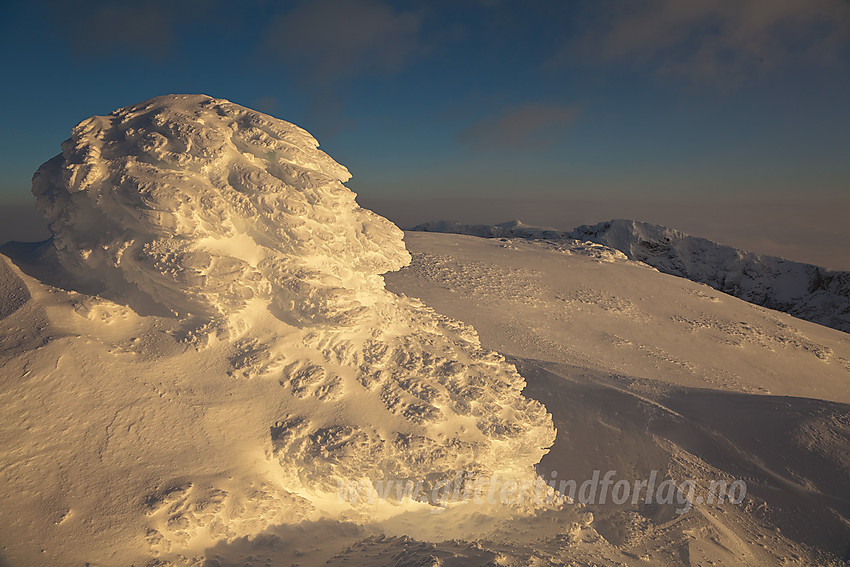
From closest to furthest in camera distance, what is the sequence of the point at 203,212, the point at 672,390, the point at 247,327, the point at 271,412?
1. the point at 271,412
2. the point at 203,212
3. the point at 247,327
4. the point at 672,390

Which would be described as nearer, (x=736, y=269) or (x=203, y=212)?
(x=203, y=212)

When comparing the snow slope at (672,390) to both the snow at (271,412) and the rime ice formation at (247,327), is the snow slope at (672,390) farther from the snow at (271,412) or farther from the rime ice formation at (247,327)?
the rime ice formation at (247,327)

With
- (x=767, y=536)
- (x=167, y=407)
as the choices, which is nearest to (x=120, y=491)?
(x=167, y=407)

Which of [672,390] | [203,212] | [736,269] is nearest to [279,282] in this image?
[203,212]

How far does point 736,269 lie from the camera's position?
90.4 feet

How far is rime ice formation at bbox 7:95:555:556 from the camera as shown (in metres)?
4.53

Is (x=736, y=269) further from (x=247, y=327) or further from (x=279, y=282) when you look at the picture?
(x=247, y=327)

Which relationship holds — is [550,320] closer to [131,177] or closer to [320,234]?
[320,234]

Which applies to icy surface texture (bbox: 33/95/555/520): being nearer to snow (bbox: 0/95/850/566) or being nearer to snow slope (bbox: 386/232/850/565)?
snow (bbox: 0/95/850/566)

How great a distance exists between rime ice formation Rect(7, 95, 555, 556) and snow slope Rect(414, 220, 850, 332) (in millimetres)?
23974

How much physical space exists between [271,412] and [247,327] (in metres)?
1.02

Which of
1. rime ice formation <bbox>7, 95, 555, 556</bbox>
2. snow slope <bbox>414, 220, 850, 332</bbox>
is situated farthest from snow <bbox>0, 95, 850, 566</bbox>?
snow slope <bbox>414, 220, 850, 332</bbox>

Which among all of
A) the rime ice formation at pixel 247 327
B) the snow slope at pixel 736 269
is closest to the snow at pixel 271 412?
the rime ice formation at pixel 247 327

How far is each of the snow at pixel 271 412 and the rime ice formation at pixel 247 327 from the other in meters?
0.02
